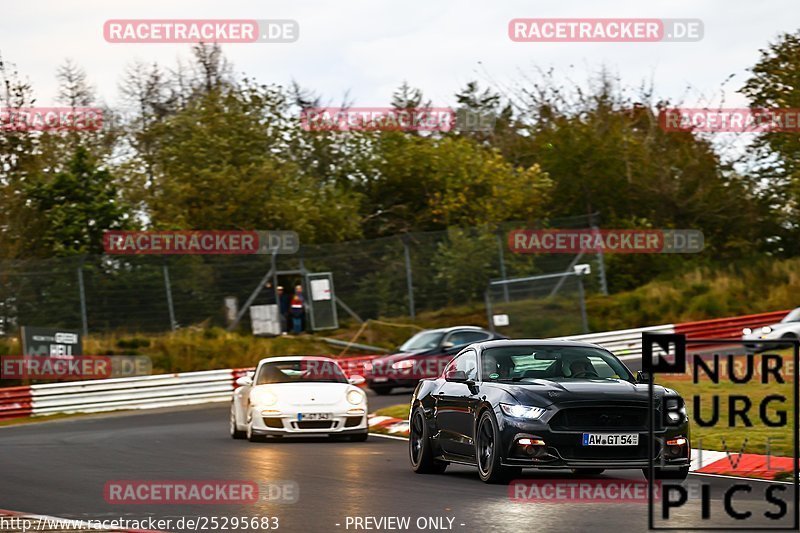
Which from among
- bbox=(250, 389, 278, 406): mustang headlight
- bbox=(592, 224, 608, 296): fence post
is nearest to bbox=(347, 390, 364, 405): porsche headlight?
bbox=(250, 389, 278, 406): mustang headlight

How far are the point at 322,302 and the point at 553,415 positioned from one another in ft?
86.3

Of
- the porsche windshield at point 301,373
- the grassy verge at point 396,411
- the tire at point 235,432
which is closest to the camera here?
the porsche windshield at point 301,373

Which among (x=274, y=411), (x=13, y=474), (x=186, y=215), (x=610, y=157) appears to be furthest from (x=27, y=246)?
(x=13, y=474)

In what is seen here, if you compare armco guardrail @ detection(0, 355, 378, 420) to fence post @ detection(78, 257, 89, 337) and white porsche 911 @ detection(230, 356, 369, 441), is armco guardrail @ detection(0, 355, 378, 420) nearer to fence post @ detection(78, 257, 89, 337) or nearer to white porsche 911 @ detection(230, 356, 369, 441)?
fence post @ detection(78, 257, 89, 337)

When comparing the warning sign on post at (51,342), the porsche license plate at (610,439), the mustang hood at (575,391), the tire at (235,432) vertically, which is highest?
the warning sign on post at (51,342)

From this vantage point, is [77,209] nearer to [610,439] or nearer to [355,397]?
[355,397]

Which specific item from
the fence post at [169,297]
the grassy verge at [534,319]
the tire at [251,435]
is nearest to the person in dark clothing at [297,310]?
the grassy verge at [534,319]

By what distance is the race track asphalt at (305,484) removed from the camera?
33.1ft

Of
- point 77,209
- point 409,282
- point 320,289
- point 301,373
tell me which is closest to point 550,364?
point 301,373

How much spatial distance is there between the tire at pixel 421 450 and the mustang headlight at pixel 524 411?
1947 mm

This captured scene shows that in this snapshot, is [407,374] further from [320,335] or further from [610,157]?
[610,157]

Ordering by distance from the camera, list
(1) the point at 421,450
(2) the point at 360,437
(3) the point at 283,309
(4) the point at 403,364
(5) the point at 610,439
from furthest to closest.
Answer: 1. (3) the point at 283,309
2. (4) the point at 403,364
3. (2) the point at 360,437
4. (1) the point at 421,450
5. (5) the point at 610,439

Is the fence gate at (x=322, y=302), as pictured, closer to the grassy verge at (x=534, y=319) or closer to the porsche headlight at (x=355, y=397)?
the grassy verge at (x=534, y=319)

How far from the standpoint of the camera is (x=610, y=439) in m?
12.2
